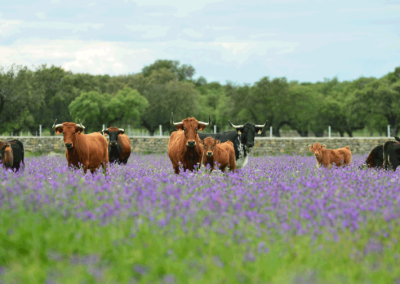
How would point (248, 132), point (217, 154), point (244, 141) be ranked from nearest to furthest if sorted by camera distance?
1. point (217, 154)
2. point (248, 132)
3. point (244, 141)

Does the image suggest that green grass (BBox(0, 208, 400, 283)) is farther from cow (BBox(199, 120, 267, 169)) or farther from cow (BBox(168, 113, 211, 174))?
cow (BBox(199, 120, 267, 169))

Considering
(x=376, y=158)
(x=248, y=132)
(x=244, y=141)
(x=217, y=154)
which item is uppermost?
(x=248, y=132)

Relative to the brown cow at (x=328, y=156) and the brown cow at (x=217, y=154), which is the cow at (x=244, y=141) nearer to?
the brown cow at (x=217, y=154)

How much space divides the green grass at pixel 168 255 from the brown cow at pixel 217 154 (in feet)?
15.5

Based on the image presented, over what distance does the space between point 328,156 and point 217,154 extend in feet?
13.8

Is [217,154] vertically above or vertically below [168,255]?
above

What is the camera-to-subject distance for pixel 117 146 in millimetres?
14531

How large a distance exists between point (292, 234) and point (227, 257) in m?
0.96

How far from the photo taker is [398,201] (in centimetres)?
563

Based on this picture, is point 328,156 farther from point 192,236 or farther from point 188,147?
point 192,236

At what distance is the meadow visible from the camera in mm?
3654

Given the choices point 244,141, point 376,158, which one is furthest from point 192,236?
point 376,158

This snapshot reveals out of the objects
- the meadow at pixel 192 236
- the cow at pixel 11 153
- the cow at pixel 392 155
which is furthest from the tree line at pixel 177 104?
the meadow at pixel 192 236

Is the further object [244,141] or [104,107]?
[104,107]
